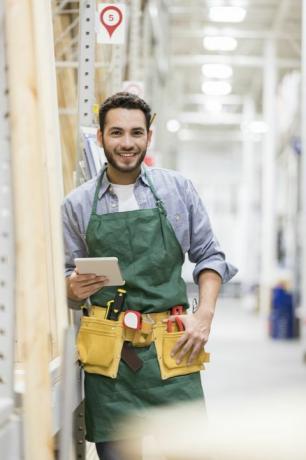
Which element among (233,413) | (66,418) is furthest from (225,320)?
(66,418)

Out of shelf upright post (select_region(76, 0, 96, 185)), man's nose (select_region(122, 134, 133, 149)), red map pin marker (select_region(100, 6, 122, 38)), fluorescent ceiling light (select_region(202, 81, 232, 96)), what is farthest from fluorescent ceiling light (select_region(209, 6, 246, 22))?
man's nose (select_region(122, 134, 133, 149))

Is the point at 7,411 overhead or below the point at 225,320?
overhead

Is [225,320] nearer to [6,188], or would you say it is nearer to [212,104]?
[212,104]

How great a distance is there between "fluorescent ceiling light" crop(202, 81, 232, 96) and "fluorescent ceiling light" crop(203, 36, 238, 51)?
3.80m

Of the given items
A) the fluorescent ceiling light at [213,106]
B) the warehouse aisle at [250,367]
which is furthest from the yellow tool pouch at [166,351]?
the fluorescent ceiling light at [213,106]

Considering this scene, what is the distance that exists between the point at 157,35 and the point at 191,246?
6.70 metres

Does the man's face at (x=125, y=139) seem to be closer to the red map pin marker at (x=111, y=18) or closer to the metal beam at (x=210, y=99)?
the red map pin marker at (x=111, y=18)

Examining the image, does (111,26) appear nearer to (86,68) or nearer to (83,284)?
(86,68)

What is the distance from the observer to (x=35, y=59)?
190 cm

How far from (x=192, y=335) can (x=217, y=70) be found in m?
16.0

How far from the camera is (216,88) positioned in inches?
814

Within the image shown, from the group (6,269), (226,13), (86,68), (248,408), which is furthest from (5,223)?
(226,13)

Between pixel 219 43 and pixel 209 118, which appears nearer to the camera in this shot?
pixel 219 43

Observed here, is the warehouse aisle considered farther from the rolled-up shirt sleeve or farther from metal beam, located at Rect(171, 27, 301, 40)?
metal beam, located at Rect(171, 27, 301, 40)
